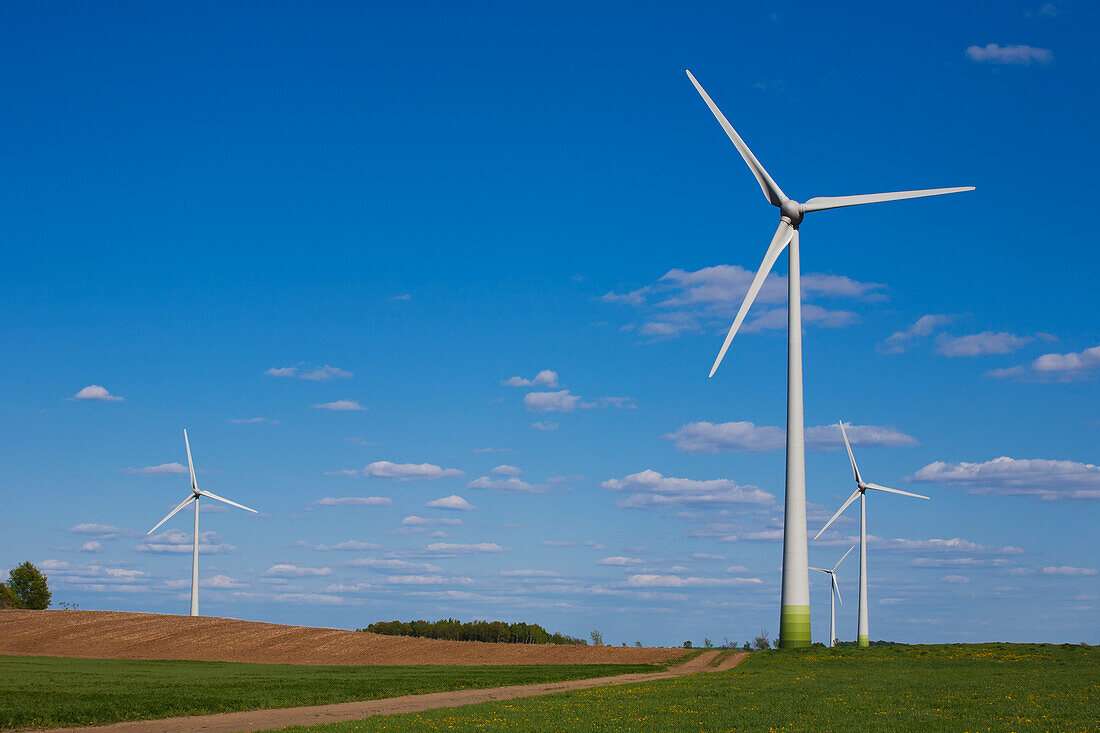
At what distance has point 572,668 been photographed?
5906 centimetres

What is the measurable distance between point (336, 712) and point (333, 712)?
117 millimetres

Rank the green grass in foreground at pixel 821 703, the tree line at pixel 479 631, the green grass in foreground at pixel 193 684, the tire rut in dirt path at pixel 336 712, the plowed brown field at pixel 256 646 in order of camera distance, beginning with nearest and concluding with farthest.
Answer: the green grass in foreground at pixel 821 703, the tire rut in dirt path at pixel 336 712, the green grass in foreground at pixel 193 684, the plowed brown field at pixel 256 646, the tree line at pixel 479 631

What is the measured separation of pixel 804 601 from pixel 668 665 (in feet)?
33.9

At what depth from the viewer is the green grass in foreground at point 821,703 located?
31.7m

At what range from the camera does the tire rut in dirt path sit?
112 feet

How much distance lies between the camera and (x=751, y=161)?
7162 cm

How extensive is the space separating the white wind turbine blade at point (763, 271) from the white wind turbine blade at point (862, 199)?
9.13 ft

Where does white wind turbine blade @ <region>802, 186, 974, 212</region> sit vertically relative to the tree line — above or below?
above

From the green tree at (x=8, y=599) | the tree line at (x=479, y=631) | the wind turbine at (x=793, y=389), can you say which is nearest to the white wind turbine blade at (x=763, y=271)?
the wind turbine at (x=793, y=389)

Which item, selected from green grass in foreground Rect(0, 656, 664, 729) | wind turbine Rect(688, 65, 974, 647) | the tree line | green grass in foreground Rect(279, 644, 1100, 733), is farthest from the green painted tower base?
the tree line

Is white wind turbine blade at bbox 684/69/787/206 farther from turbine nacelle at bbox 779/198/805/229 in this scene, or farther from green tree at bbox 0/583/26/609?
green tree at bbox 0/583/26/609

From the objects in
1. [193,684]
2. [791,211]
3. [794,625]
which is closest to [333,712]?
[193,684]

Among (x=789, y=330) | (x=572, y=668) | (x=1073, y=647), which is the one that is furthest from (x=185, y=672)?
(x=1073, y=647)

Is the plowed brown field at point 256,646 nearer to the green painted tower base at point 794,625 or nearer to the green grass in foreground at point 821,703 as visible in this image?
the green painted tower base at point 794,625
